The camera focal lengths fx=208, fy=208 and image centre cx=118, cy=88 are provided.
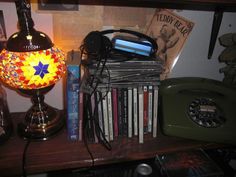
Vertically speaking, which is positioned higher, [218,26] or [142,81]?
[218,26]

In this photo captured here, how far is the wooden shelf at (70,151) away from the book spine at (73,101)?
4cm

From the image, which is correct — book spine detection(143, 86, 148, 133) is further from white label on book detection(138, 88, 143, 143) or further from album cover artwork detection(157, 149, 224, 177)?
album cover artwork detection(157, 149, 224, 177)

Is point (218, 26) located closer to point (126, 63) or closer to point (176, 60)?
point (176, 60)

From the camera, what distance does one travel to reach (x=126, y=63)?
0.58 metres

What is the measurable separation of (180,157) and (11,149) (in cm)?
55

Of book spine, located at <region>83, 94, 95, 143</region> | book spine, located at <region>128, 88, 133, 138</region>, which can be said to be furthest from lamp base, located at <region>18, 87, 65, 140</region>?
book spine, located at <region>128, 88, 133, 138</region>

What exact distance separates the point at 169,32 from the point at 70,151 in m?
0.55

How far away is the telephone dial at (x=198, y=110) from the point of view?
654mm

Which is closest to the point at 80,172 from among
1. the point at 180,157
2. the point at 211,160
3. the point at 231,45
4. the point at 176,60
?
the point at 180,157

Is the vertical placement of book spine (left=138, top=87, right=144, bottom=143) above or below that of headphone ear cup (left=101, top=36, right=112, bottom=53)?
below

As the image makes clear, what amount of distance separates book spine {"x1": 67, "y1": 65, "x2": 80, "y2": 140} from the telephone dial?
28cm

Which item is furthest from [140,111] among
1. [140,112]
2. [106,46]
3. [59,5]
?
[59,5]

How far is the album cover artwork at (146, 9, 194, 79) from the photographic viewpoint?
769mm

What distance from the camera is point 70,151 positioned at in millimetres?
622
